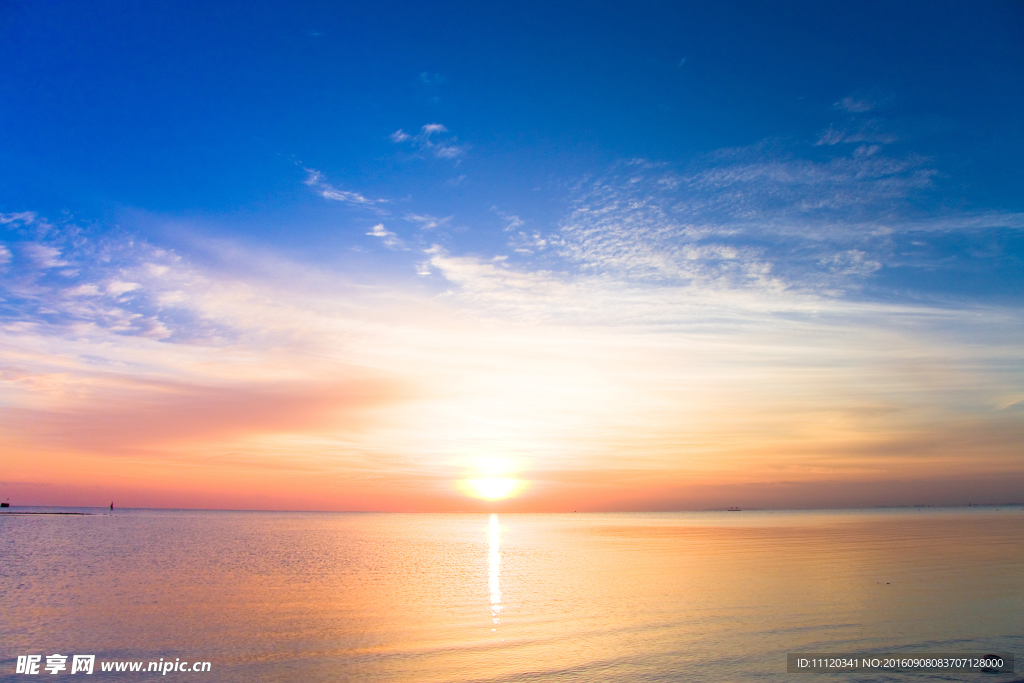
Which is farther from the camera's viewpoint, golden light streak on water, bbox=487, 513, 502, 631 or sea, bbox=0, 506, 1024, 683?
golden light streak on water, bbox=487, 513, 502, 631

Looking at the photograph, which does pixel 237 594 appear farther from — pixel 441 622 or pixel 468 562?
pixel 468 562

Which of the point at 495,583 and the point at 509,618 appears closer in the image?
the point at 509,618

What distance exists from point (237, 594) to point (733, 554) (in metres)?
46.6

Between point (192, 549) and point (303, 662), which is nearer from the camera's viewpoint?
point (303, 662)

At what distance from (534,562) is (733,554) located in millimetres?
20585

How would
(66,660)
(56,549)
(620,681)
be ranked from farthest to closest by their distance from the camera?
(56,549), (66,660), (620,681)

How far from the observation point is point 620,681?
18.8 metres

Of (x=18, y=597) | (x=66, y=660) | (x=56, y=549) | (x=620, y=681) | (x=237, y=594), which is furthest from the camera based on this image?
(x=56, y=549)

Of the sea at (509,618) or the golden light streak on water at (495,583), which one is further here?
the golden light streak on water at (495,583)

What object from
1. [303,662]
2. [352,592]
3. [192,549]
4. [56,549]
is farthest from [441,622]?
[56,549]

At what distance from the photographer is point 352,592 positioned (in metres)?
37.4

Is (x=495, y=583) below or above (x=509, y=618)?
below

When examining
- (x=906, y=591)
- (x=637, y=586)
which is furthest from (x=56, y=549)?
(x=906, y=591)

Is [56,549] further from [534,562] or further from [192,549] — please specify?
[534,562]
